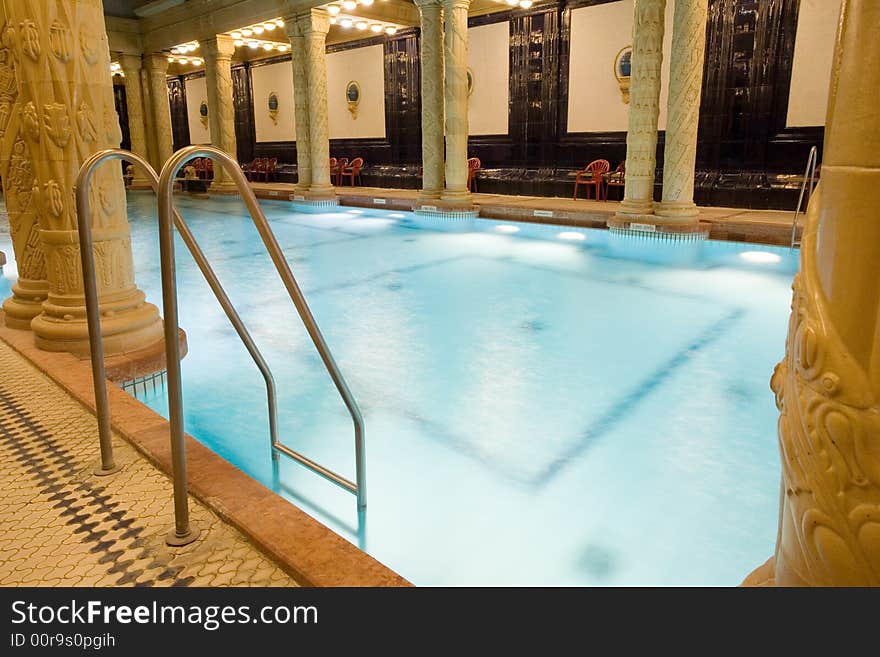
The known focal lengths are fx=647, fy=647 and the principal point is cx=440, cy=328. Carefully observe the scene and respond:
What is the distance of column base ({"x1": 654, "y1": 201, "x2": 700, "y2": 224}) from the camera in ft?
29.0

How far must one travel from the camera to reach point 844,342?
1.10 metres

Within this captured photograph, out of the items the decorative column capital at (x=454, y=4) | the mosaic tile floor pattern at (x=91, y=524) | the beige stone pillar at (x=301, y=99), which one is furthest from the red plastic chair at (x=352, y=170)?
the mosaic tile floor pattern at (x=91, y=524)

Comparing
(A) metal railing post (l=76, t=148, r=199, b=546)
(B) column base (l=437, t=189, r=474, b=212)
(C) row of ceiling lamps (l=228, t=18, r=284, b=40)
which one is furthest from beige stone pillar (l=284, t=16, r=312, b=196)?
(A) metal railing post (l=76, t=148, r=199, b=546)

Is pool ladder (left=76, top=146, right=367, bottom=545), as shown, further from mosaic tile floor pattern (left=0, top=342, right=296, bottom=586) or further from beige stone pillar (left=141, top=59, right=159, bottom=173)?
beige stone pillar (left=141, top=59, right=159, bottom=173)

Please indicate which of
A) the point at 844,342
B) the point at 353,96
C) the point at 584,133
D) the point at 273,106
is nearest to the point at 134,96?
the point at 273,106

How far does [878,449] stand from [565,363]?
3.30m

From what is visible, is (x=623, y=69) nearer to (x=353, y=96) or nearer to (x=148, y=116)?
(x=353, y=96)

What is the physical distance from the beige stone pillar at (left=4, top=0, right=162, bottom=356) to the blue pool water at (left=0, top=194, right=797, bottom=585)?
564mm

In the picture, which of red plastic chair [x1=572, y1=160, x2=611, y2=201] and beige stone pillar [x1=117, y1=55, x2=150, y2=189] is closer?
red plastic chair [x1=572, y1=160, x2=611, y2=201]

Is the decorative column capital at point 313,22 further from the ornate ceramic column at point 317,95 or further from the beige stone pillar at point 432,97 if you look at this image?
the beige stone pillar at point 432,97

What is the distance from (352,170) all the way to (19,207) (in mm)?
13584

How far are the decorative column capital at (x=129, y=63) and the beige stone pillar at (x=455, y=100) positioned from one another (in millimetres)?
11366
